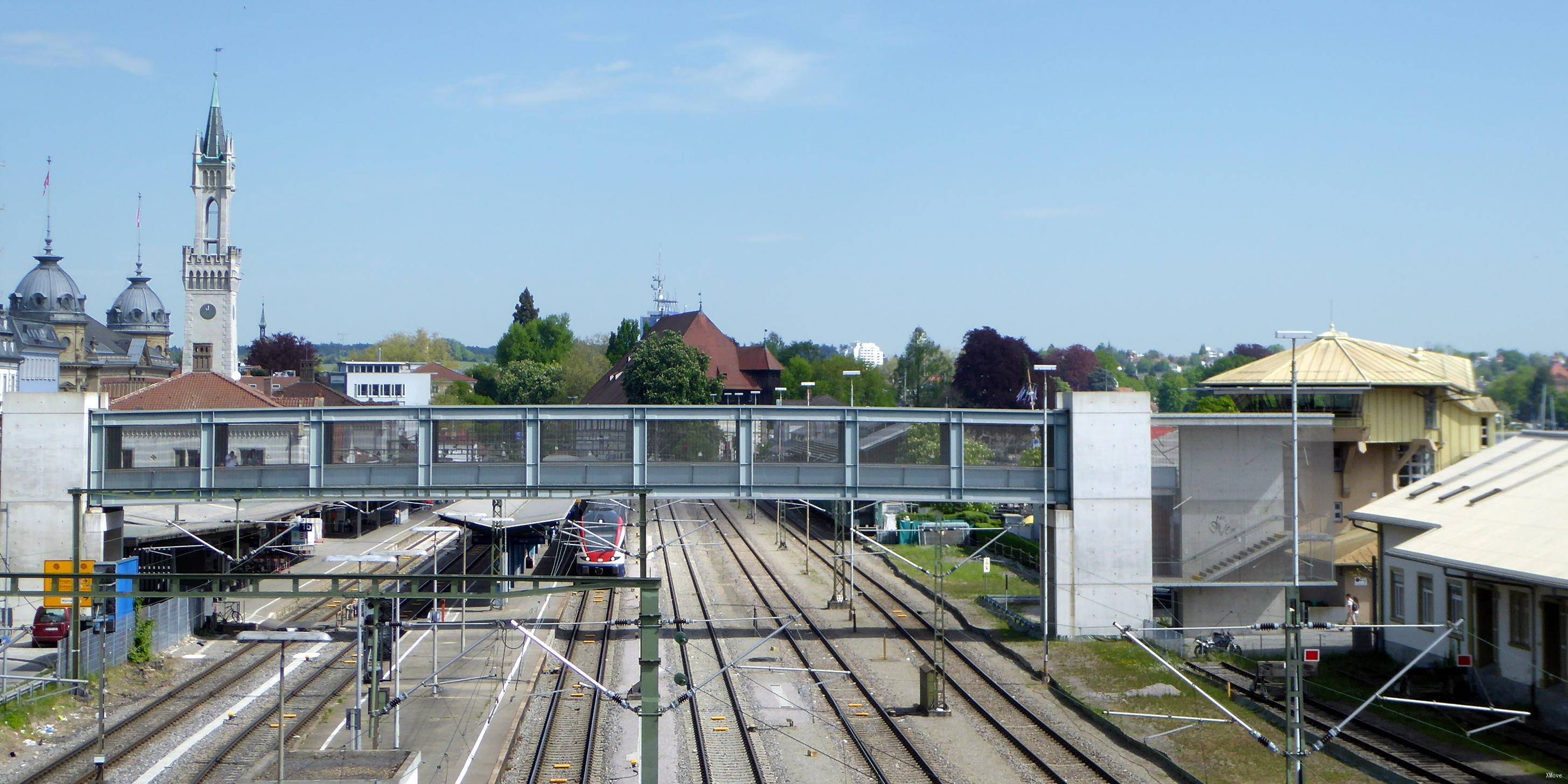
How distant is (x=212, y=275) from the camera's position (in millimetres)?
107312

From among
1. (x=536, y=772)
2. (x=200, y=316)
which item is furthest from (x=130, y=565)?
(x=200, y=316)

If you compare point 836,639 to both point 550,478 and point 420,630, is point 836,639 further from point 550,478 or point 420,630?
point 420,630

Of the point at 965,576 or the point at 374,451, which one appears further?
the point at 965,576

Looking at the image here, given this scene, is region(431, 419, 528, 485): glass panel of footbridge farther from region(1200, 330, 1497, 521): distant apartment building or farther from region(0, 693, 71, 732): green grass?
region(1200, 330, 1497, 521): distant apartment building

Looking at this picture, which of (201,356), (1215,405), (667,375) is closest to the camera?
(1215,405)

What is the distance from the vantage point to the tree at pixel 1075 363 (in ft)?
410

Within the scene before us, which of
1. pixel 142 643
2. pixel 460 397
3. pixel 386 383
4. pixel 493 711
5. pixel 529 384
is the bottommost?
pixel 493 711

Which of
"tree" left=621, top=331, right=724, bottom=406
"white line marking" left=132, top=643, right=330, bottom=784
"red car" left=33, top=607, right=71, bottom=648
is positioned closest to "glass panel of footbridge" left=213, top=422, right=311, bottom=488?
"red car" left=33, top=607, right=71, bottom=648

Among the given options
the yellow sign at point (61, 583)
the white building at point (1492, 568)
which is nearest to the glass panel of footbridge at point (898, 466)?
the white building at point (1492, 568)

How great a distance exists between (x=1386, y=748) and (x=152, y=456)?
29726mm

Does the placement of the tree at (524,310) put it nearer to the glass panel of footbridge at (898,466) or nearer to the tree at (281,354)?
the tree at (281,354)

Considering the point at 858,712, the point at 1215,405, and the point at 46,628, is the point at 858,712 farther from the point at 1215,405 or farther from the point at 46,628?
the point at 1215,405

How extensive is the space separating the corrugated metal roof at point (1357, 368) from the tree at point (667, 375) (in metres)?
43.5

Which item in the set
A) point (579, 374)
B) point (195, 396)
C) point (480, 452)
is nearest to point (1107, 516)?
point (480, 452)
